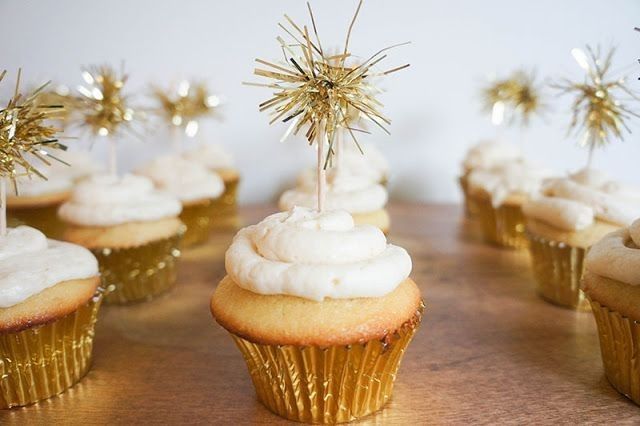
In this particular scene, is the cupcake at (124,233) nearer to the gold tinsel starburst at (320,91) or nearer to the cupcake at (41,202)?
the cupcake at (41,202)

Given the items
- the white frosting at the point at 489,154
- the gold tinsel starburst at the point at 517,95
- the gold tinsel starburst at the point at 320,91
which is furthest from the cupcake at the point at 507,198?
the gold tinsel starburst at the point at 320,91

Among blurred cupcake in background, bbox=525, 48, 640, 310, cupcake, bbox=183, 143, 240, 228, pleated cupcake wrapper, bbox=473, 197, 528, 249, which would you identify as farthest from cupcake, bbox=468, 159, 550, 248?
cupcake, bbox=183, 143, 240, 228

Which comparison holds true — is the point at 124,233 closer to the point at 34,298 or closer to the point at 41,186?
the point at 34,298


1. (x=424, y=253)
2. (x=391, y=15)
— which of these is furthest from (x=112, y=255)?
(x=391, y=15)

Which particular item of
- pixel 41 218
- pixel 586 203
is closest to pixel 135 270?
pixel 41 218

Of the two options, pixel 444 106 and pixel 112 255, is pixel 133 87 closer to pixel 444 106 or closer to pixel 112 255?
pixel 112 255

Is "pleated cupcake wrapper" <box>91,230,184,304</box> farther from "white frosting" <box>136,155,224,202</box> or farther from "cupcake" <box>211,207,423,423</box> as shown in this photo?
"cupcake" <box>211,207,423,423</box>

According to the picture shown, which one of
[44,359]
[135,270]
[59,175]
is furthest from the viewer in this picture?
[59,175]
